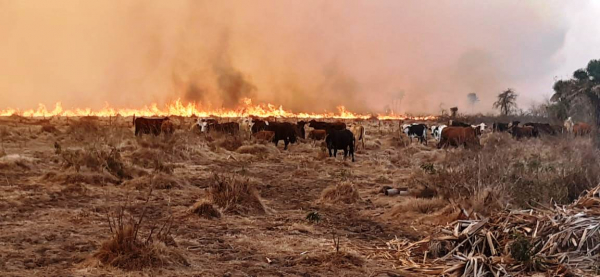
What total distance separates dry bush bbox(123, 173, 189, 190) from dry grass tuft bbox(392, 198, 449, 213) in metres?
6.34

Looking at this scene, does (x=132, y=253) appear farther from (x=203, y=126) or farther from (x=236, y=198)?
(x=203, y=126)

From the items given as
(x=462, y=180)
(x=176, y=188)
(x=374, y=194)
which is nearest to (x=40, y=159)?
(x=176, y=188)

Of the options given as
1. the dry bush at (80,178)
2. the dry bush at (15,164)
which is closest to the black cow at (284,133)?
the dry bush at (15,164)

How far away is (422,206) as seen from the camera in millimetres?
11328

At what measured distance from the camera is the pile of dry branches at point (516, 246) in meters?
6.61

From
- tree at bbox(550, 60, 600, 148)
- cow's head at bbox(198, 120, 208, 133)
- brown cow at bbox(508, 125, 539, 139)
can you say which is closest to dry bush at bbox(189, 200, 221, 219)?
cow's head at bbox(198, 120, 208, 133)

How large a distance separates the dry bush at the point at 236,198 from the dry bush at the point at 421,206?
3107 millimetres

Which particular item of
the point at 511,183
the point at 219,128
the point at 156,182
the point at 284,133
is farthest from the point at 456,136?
the point at 156,182

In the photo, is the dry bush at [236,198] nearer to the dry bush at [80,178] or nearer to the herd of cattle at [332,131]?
the dry bush at [80,178]

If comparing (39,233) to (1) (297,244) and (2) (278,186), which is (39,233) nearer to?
(1) (297,244)

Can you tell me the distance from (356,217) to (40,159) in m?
12.9

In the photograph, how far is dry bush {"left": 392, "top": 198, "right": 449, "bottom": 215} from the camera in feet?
36.9

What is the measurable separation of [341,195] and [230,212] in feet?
11.3

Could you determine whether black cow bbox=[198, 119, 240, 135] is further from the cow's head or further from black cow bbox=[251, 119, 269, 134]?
black cow bbox=[251, 119, 269, 134]
